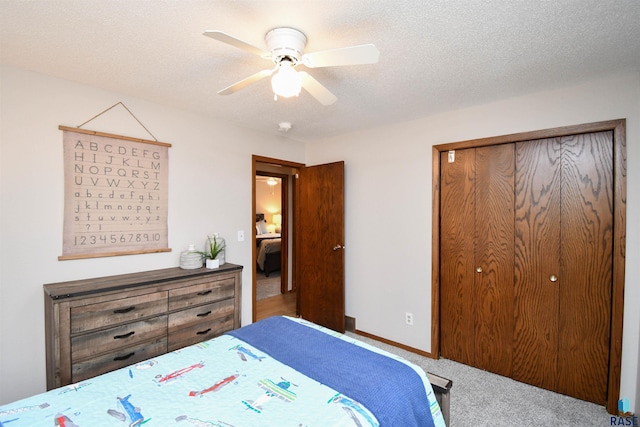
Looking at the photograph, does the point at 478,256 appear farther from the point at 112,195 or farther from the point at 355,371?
the point at 112,195

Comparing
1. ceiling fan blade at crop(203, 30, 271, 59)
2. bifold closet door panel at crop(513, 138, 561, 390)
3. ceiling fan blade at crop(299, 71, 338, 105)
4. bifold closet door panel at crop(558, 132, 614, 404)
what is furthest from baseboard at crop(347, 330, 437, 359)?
ceiling fan blade at crop(203, 30, 271, 59)

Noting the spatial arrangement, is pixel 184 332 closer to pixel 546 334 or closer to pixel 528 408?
pixel 528 408

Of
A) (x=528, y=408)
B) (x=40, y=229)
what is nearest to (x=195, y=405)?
(x=40, y=229)

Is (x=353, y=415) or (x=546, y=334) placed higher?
(x=353, y=415)

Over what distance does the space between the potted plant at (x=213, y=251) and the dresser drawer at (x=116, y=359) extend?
0.70 m

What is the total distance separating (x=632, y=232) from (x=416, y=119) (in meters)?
1.86

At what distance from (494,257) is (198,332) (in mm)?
2633

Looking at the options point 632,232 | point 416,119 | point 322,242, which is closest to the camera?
point 632,232

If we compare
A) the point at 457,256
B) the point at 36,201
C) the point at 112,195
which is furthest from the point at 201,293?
the point at 457,256

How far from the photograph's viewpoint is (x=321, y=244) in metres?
3.68

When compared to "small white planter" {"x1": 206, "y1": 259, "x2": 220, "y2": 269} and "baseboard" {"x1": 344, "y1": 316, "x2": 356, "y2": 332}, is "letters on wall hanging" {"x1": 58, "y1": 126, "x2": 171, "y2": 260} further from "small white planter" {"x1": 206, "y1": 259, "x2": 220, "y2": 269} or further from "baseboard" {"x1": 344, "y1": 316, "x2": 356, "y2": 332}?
"baseboard" {"x1": 344, "y1": 316, "x2": 356, "y2": 332}

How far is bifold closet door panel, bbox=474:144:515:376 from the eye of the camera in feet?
8.25

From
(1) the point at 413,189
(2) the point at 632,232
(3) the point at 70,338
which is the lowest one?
(3) the point at 70,338

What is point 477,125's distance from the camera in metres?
2.65
